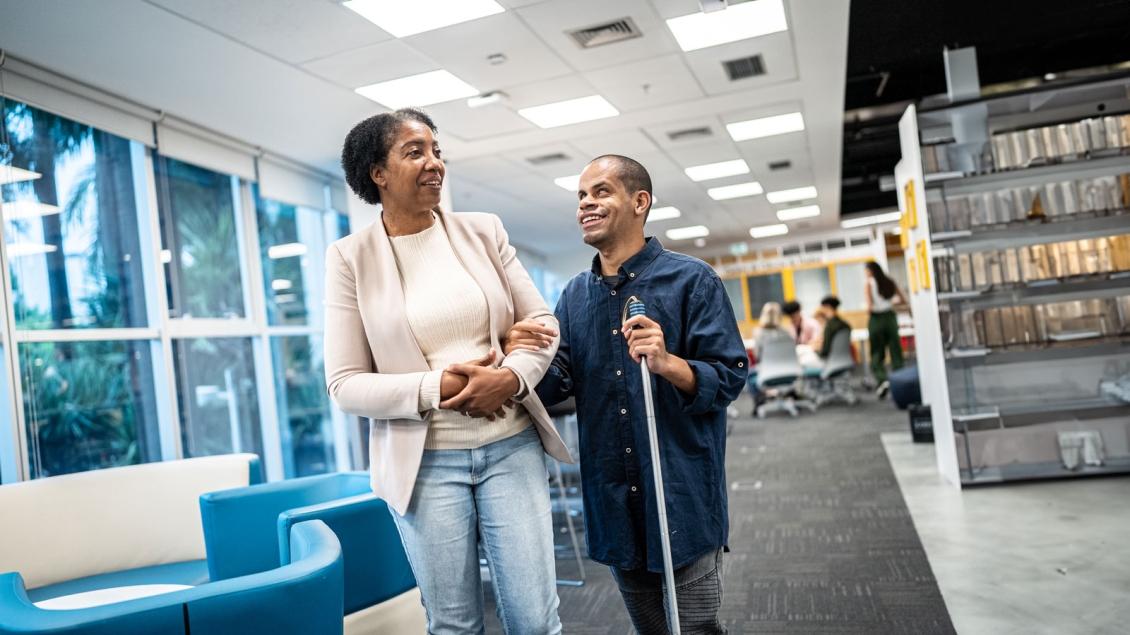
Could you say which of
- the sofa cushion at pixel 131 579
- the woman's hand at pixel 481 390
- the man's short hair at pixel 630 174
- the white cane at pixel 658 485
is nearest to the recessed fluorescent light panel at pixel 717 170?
the sofa cushion at pixel 131 579

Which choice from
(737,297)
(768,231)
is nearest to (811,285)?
(737,297)

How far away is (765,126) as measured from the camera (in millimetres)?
6941

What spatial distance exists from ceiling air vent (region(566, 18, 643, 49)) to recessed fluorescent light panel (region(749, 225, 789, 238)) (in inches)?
410

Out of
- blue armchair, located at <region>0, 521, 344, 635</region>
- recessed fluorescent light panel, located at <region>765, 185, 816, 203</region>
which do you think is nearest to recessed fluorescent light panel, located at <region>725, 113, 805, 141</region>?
recessed fluorescent light panel, located at <region>765, 185, 816, 203</region>

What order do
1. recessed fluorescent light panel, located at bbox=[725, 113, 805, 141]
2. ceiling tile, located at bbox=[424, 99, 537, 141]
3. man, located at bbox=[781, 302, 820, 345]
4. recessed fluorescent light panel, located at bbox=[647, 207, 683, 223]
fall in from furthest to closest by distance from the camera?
recessed fluorescent light panel, located at bbox=[647, 207, 683, 223] → man, located at bbox=[781, 302, 820, 345] → recessed fluorescent light panel, located at bbox=[725, 113, 805, 141] → ceiling tile, located at bbox=[424, 99, 537, 141]

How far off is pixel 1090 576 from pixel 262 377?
17.7ft

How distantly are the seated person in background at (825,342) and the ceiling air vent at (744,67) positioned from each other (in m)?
4.93

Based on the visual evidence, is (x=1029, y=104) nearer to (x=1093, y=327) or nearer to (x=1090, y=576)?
(x=1093, y=327)

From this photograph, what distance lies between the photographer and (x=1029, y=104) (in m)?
4.92

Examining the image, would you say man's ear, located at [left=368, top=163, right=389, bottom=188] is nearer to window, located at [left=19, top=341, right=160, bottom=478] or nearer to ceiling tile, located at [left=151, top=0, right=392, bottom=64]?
ceiling tile, located at [left=151, top=0, right=392, bottom=64]

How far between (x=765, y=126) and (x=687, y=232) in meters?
7.11

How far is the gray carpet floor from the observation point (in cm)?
297

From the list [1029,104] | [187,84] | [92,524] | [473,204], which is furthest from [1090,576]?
[473,204]

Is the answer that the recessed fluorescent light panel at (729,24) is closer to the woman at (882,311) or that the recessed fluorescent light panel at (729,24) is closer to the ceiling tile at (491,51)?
the ceiling tile at (491,51)
